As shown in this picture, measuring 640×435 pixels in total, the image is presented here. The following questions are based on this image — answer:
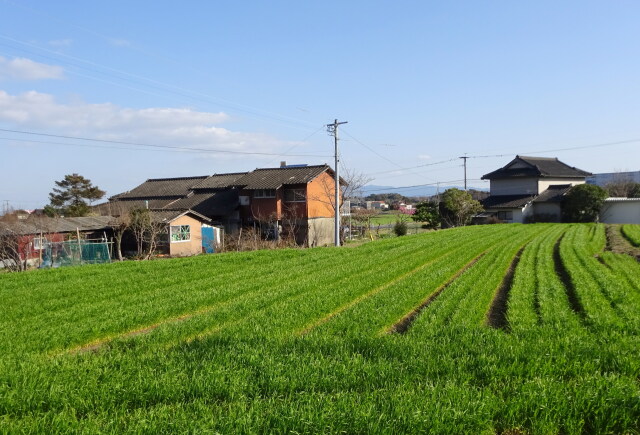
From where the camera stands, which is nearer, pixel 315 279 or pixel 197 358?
pixel 197 358

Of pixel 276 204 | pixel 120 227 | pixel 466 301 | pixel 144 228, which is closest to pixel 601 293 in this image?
pixel 466 301

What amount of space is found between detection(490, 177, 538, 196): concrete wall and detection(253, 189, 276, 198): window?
Answer: 28696 millimetres

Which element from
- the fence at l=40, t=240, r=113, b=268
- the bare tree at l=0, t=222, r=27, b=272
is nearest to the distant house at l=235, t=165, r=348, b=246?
the fence at l=40, t=240, r=113, b=268

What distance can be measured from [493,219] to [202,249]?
2932 cm

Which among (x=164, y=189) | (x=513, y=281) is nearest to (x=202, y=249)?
(x=164, y=189)

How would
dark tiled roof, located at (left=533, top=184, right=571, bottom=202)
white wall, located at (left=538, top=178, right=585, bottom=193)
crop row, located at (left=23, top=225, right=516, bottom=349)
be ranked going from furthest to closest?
white wall, located at (left=538, top=178, right=585, bottom=193) < dark tiled roof, located at (left=533, top=184, right=571, bottom=202) < crop row, located at (left=23, top=225, right=516, bottom=349)

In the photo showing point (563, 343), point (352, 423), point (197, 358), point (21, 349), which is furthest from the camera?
point (21, 349)

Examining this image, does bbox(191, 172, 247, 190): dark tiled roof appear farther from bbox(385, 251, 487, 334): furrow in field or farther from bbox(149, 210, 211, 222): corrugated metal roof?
bbox(385, 251, 487, 334): furrow in field

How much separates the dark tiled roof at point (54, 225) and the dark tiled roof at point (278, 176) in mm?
10277

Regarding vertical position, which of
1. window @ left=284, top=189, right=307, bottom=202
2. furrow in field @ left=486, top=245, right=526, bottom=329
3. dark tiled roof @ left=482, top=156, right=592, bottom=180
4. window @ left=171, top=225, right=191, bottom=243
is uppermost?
dark tiled roof @ left=482, top=156, right=592, bottom=180

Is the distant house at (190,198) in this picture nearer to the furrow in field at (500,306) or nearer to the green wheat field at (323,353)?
the green wheat field at (323,353)

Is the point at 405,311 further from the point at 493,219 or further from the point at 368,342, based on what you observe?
the point at 493,219

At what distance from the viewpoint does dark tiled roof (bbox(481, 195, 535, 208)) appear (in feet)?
157

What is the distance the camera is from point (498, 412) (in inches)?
191
